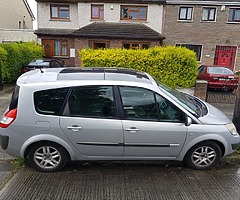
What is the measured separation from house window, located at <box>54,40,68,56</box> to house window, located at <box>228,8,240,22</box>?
44.7ft

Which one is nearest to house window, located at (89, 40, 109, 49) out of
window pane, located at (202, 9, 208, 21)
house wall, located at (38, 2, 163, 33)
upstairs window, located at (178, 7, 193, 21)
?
house wall, located at (38, 2, 163, 33)

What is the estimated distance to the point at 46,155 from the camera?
3.46 metres

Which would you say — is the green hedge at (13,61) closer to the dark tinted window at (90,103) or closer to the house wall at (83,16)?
the house wall at (83,16)

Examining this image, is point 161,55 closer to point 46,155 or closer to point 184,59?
point 184,59

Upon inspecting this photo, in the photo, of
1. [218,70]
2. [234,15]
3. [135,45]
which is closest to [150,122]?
[218,70]

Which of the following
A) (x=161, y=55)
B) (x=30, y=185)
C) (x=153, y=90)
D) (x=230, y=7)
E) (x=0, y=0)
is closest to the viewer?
(x=30, y=185)

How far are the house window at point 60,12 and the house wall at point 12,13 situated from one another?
19.4 ft

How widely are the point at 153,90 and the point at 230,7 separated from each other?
57.4 feet

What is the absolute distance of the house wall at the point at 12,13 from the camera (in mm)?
21117

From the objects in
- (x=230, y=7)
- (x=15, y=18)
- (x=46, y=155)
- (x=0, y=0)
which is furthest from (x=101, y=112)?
(x=15, y=18)

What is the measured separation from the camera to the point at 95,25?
58.1 feet

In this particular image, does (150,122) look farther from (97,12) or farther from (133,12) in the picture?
(97,12)

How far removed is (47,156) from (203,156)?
2551mm

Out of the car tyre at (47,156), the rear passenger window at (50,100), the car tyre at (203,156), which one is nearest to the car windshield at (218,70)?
the car tyre at (203,156)
